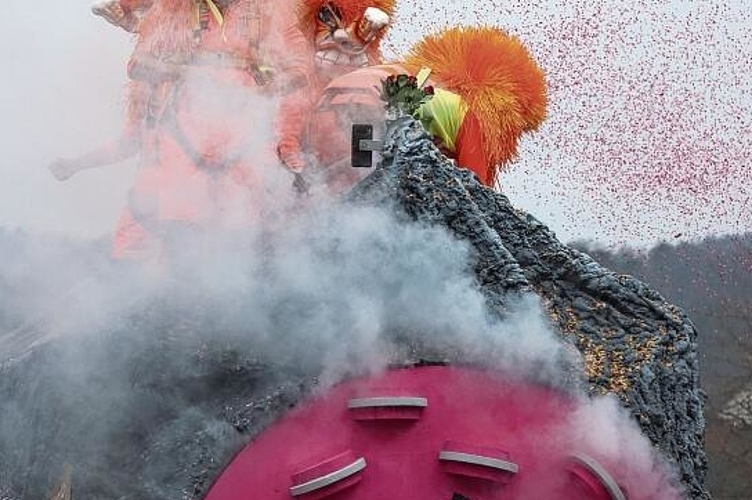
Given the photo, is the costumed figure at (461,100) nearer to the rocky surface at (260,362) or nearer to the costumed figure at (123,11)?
the costumed figure at (123,11)

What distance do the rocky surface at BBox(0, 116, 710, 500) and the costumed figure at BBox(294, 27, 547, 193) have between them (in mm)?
472

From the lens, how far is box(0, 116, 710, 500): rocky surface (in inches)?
40.9

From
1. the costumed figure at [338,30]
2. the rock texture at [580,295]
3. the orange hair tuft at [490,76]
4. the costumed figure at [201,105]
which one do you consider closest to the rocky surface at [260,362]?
the rock texture at [580,295]

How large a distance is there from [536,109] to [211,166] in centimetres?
52

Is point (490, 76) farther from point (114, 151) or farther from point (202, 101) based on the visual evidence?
point (114, 151)

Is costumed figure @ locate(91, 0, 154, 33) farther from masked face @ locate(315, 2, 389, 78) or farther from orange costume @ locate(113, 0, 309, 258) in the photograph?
masked face @ locate(315, 2, 389, 78)

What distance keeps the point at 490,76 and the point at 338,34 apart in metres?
0.28

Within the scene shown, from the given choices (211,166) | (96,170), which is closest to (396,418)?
(211,166)

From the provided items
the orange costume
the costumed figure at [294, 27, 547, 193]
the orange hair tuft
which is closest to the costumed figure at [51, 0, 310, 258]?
the orange costume

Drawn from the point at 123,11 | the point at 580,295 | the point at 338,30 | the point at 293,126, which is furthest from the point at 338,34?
the point at 580,295

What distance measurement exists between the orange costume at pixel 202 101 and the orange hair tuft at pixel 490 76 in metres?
0.23

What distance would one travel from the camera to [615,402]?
3.59ft

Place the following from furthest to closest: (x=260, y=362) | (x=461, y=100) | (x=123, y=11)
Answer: (x=123, y=11) < (x=461, y=100) < (x=260, y=362)

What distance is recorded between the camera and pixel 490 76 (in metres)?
1.68
